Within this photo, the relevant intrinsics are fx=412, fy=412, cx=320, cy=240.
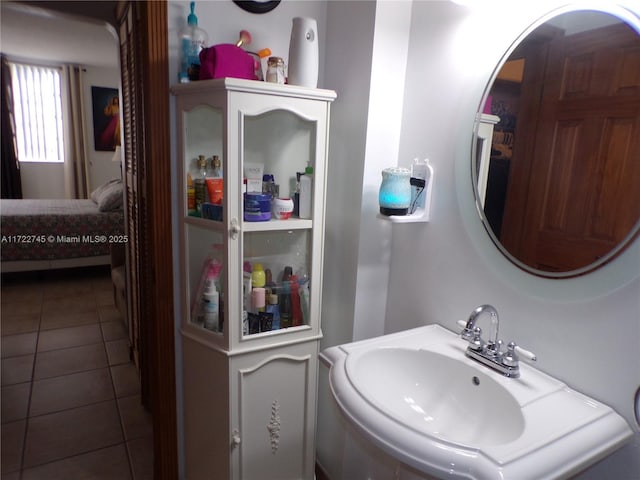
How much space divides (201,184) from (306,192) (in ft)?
1.19

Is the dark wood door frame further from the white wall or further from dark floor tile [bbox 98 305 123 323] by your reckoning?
dark floor tile [bbox 98 305 123 323]

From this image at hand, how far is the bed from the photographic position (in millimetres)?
3646

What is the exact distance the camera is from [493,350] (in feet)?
3.47

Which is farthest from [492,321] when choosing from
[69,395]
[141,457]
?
[69,395]

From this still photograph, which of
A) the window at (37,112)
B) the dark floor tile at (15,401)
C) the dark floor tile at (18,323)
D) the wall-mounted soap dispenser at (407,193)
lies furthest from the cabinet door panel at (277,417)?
the window at (37,112)

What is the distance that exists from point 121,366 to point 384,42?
2.39m

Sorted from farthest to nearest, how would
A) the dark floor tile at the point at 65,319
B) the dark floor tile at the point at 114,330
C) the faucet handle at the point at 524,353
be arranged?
the dark floor tile at the point at 65,319 → the dark floor tile at the point at 114,330 → the faucet handle at the point at 524,353

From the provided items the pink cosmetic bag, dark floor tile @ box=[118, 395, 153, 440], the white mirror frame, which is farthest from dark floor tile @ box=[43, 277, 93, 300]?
the white mirror frame

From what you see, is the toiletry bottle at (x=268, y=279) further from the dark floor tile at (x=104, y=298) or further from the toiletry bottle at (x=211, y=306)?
the dark floor tile at (x=104, y=298)

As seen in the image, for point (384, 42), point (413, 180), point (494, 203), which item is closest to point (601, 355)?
point (494, 203)

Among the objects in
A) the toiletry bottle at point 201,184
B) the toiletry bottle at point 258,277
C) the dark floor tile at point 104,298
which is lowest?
the dark floor tile at point 104,298

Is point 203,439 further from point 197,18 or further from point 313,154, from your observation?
point 197,18

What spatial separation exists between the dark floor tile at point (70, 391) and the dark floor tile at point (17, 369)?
0.12m

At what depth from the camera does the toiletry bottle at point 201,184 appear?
1.42 meters
